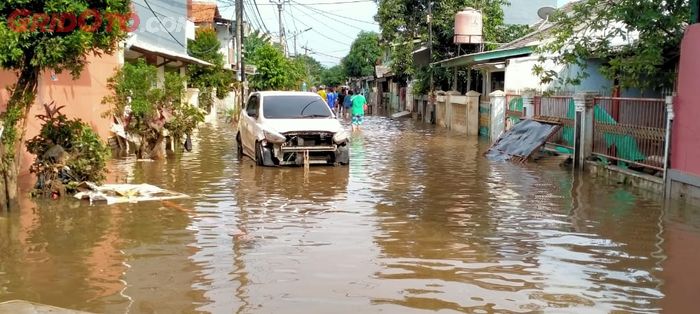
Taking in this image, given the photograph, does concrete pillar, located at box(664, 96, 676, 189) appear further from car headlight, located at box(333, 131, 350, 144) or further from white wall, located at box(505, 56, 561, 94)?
white wall, located at box(505, 56, 561, 94)

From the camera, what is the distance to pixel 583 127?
14.4m

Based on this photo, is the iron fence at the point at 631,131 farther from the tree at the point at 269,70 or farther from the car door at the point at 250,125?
the tree at the point at 269,70

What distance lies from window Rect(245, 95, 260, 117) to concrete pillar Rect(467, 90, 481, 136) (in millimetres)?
11694

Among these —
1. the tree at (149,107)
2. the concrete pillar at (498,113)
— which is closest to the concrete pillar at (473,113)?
the concrete pillar at (498,113)

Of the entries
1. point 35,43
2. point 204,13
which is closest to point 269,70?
point 204,13

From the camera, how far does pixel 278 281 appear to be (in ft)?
19.5

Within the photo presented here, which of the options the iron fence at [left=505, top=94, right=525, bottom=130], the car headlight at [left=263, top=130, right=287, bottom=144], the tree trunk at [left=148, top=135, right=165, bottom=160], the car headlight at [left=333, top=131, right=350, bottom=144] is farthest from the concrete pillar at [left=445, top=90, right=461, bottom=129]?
the car headlight at [left=263, top=130, right=287, bottom=144]

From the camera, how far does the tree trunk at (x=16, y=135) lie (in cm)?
882

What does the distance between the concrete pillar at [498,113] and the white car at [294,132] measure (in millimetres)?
8975

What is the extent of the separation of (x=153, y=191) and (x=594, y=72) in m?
13.1

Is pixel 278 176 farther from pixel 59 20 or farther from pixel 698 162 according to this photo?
pixel 698 162

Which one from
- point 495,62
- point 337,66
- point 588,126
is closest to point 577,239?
point 588,126

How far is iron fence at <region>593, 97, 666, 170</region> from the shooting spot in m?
11.4

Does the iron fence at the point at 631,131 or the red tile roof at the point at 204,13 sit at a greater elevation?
the red tile roof at the point at 204,13
